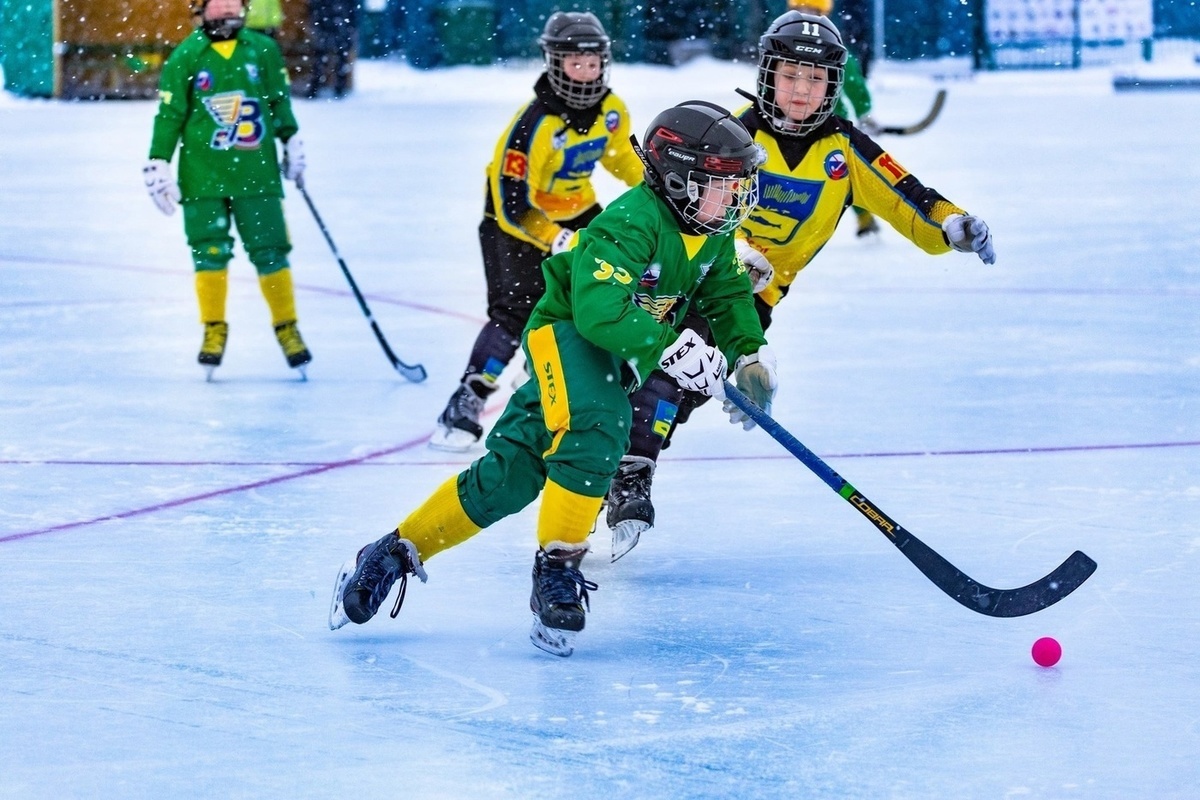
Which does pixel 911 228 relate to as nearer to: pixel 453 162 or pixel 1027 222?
pixel 1027 222

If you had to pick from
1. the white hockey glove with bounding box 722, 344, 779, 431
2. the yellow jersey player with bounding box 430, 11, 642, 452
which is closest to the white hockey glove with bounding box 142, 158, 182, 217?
the yellow jersey player with bounding box 430, 11, 642, 452

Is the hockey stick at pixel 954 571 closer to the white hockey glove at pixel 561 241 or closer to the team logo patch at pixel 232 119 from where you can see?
the white hockey glove at pixel 561 241

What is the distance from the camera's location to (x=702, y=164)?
3240mm

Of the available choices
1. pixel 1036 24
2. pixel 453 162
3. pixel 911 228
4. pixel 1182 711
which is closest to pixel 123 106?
pixel 453 162

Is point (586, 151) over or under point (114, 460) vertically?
over

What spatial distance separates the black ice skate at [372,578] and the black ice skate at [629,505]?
2.19 ft

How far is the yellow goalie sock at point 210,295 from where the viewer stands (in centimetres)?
→ 612

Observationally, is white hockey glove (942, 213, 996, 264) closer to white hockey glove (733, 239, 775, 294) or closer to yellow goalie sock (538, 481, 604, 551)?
white hockey glove (733, 239, 775, 294)

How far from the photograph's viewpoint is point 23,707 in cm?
297

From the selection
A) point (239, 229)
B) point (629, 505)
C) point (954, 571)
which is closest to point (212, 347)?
point (239, 229)

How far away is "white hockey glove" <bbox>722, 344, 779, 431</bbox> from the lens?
3520 mm

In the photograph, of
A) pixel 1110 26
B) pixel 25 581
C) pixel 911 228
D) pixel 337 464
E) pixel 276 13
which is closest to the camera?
pixel 25 581

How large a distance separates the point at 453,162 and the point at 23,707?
35.4ft

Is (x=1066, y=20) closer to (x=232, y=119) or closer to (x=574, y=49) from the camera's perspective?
(x=232, y=119)
